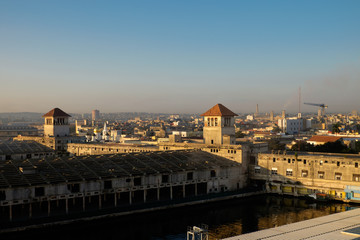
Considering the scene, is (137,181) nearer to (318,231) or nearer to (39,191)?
(39,191)

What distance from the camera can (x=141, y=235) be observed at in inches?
2322

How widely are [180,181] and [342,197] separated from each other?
3132 centimetres

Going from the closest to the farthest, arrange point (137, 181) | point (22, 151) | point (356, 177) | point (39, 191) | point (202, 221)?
point (39, 191), point (202, 221), point (137, 181), point (356, 177), point (22, 151)

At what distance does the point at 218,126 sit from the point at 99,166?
3629 cm

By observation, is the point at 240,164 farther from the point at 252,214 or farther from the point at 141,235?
the point at 141,235

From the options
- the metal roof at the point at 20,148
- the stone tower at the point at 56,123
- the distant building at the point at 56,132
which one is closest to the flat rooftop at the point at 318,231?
the metal roof at the point at 20,148

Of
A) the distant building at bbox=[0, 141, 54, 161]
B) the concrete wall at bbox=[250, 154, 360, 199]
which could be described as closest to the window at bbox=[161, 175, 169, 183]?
the concrete wall at bbox=[250, 154, 360, 199]

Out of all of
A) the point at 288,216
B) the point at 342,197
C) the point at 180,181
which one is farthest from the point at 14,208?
the point at 342,197

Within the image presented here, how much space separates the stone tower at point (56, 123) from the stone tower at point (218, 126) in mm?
53162

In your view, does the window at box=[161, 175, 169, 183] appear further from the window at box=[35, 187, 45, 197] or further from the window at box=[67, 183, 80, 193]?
the window at box=[35, 187, 45, 197]

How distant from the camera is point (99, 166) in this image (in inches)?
2923

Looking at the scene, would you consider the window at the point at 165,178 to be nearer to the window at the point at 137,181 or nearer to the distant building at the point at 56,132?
the window at the point at 137,181

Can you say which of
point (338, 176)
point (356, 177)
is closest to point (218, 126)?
point (338, 176)

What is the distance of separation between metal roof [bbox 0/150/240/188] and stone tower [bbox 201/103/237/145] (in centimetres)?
861
